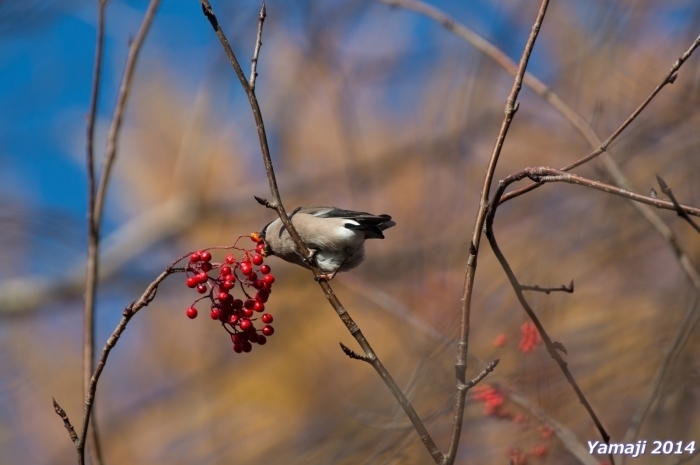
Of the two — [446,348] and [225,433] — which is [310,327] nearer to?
[225,433]

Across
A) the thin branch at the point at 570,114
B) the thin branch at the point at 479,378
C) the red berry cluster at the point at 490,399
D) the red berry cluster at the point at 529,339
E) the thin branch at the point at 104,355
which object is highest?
the thin branch at the point at 570,114

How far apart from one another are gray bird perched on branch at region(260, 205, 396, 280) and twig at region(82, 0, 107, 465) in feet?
2.40

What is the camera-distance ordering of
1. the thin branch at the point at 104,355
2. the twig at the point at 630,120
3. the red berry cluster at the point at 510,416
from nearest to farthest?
the thin branch at the point at 104,355, the twig at the point at 630,120, the red berry cluster at the point at 510,416

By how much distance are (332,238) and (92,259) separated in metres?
0.99

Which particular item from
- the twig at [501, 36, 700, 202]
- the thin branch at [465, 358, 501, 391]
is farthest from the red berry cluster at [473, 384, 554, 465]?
→ the twig at [501, 36, 700, 202]

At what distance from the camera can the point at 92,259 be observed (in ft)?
6.50

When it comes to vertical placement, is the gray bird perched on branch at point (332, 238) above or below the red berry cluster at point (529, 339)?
above

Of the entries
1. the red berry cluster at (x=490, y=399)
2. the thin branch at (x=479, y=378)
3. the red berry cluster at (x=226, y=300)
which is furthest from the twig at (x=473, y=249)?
the red berry cluster at (x=490, y=399)

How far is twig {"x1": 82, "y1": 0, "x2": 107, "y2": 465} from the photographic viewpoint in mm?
1746

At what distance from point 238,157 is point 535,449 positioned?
4613 millimetres

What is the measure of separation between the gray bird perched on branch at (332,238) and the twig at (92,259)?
0.73 meters

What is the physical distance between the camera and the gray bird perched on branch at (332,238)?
268 centimetres

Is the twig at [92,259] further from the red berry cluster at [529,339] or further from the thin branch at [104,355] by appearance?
the red berry cluster at [529,339]

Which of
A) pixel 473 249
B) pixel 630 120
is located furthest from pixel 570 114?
pixel 473 249
